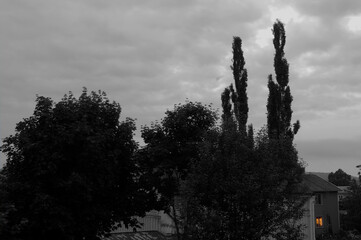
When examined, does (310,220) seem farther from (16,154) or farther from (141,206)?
(16,154)

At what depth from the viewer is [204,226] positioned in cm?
1662

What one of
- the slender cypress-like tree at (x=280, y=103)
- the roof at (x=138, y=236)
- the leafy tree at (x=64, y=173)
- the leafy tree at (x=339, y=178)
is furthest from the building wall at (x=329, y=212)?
the leafy tree at (x=339, y=178)

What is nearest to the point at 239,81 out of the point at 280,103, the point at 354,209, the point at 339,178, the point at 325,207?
the point at 280,103

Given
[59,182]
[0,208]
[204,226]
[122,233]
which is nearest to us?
[0,208]

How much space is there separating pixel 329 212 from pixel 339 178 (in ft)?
211

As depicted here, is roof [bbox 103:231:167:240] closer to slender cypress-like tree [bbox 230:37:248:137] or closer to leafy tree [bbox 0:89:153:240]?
leafy tree [bbox 0:89:153:240]

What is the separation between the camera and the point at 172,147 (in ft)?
72.6

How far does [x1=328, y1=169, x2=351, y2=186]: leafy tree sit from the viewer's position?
119 meters

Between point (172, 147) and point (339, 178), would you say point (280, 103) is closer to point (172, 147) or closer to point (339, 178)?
point (172, 147)

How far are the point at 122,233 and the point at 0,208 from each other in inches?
642

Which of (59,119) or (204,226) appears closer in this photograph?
(204,226)

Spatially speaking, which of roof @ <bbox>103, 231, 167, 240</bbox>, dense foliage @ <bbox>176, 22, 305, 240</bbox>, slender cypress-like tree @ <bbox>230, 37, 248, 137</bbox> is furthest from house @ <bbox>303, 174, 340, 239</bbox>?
dense foliage @ <bbox>176, 22, 305, 240</bbox>

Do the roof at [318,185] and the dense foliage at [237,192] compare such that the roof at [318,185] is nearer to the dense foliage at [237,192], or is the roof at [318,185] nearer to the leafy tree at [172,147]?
the leafy tree at [172,147]

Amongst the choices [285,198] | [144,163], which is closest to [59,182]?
[144,163]
